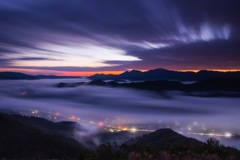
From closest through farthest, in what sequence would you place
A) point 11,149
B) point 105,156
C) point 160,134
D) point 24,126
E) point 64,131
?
point 105,156, point 11,149, point 24,126, point 160,134, point 64,131

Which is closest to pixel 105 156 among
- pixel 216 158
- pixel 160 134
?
pixel 216 158

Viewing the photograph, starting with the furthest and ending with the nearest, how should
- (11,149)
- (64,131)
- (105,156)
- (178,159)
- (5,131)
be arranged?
(64,131) → (5,131) → (11,149) → (105,156) → (178,159)

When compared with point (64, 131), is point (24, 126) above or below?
above

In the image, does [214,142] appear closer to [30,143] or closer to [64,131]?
[30,143]

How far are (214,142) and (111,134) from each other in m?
139

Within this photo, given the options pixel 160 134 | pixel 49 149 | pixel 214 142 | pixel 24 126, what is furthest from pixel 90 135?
pixel 214 142

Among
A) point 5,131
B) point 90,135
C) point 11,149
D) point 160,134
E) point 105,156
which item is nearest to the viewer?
point 105,156

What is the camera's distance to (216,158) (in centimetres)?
936

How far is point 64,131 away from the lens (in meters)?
136

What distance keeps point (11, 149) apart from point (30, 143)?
6.93 metres

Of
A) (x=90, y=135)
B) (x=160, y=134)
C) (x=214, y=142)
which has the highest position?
(x=214, y=142)

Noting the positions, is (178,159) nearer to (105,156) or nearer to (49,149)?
(105,156)

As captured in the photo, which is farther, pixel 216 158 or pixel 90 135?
pixel 90 135

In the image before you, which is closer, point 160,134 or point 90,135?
point 160,134
